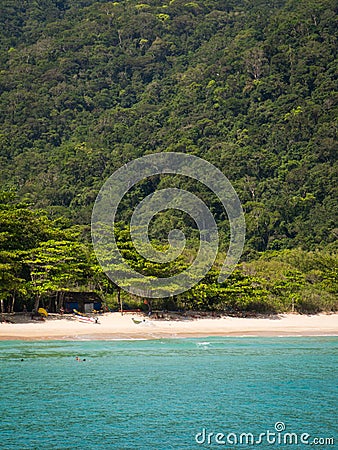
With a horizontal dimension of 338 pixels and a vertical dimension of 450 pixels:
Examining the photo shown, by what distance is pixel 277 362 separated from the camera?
68.4 ft

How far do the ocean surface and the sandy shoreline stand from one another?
196 cm

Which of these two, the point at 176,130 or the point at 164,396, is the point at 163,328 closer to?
the point at 164,396

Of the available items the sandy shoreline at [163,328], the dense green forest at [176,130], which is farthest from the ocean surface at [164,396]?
the dense green forest at [176,130]

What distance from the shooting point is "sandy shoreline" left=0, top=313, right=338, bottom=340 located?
85.5 feet

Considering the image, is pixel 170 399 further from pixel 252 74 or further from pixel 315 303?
pixel 252 74

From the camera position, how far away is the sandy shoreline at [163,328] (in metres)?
26.0

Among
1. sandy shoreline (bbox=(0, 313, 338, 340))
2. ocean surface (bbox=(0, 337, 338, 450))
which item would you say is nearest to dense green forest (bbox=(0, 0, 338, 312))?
sandy shoreline (bbox=(0, 313, 338, 340))

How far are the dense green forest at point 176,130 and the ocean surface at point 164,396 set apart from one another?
7955 millimetres

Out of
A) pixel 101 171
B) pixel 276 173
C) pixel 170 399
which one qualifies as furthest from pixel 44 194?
pixel 170 399

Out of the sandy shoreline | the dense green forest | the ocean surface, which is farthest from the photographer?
the dense green forest

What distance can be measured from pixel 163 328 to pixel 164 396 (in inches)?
528

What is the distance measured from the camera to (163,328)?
28.8 m

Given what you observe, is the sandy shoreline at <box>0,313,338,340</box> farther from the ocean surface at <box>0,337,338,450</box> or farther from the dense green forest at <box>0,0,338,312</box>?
the ocean surface at <box>0,337,338,450</box>

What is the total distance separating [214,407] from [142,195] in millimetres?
51397
